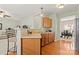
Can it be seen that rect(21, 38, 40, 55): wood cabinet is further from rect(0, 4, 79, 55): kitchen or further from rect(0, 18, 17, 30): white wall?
rect(0, 18, 17, 30): white wall

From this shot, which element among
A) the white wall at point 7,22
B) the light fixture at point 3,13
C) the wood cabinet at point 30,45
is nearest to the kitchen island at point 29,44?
the wood cabinet at point 30,45

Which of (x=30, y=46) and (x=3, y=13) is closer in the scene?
(x=3, y=13)

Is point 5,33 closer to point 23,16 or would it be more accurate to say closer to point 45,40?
point 23,16

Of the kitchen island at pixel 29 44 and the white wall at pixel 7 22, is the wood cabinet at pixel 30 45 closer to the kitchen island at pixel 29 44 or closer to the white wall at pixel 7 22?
the kitchen island at pixel 29 44

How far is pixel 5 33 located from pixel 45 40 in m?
2.62

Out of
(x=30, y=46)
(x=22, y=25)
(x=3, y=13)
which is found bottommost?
(x=30, y=46)

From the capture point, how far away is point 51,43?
532cm

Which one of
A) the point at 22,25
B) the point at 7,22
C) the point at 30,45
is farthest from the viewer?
the point at 30,45

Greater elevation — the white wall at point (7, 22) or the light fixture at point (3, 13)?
the light fixture at point (3, 13)

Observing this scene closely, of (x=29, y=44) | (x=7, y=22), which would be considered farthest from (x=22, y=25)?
(x=29, y=44)

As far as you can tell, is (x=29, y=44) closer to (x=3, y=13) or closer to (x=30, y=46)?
(x=30, y=46)

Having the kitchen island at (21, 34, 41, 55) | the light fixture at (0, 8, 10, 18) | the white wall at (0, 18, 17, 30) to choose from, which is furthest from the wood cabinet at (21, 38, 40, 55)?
the light fixture at (0, 8, 10, 18)
